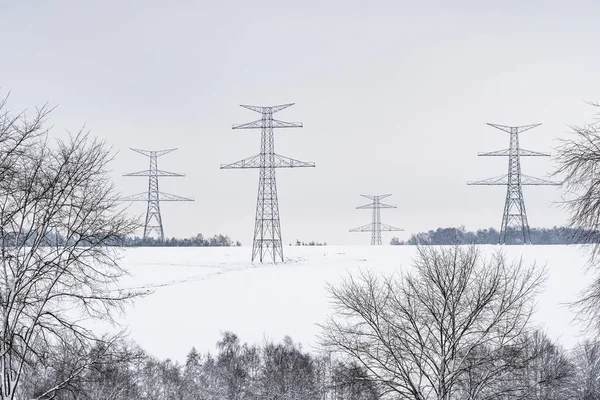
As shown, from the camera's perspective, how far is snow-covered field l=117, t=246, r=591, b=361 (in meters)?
35.6

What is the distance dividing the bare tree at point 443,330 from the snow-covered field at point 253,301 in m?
12.6

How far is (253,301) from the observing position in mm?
40094

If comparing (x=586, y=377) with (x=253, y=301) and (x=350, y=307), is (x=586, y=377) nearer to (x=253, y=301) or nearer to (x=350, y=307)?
(x=253, y=301)

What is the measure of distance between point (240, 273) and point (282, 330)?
45.4 ft

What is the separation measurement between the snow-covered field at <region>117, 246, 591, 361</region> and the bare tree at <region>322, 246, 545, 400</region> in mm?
12612

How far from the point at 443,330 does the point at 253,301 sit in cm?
2713

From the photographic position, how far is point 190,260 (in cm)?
6150

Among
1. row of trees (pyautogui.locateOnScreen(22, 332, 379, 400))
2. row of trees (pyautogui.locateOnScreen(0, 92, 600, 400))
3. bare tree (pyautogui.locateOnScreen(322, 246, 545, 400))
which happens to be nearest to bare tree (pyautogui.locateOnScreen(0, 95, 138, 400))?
row of trees (pyautogui.locateOnScreen(0, 92, 600, 400))

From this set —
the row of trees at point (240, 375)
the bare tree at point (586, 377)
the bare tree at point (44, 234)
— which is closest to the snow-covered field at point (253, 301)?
the bare tree at point (586, 377)

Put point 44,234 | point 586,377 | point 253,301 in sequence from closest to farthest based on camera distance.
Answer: point 44,234, point 253,301, point 586,377

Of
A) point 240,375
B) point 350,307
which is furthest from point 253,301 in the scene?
point 350,307

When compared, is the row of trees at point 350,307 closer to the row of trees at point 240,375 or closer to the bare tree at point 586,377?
the bare tree at point 586,377

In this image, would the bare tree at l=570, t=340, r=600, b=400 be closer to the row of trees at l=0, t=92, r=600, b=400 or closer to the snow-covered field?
the snow-covered field

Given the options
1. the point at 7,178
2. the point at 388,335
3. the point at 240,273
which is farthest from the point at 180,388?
the point at 7,178
